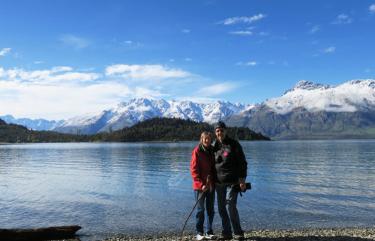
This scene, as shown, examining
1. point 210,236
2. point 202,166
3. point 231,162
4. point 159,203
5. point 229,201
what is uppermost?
point 231,162

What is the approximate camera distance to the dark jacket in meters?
18.3

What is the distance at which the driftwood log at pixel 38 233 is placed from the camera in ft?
70.2

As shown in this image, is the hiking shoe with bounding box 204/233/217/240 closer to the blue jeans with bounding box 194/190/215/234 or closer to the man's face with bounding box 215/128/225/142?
the blue jeans with bounding box 194/190/215/234

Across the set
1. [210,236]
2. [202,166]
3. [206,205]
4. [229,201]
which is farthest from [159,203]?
[202,166]

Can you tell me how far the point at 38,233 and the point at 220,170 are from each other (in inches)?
421

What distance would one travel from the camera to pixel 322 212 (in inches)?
1313

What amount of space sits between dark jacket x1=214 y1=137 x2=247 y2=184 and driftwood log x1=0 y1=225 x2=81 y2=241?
1032cm

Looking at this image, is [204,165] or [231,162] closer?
[231,162]

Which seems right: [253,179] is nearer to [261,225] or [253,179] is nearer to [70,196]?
[70,196]

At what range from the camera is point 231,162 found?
1834cm

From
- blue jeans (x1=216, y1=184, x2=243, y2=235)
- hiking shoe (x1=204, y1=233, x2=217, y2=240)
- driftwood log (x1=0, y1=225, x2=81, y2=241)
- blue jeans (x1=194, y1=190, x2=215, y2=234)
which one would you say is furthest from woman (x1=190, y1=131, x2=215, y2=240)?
driftwood log (x1=0, y1=225, x2=81, y2=241)

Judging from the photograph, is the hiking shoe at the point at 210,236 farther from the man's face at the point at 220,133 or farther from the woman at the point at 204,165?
the man's face at the point at 220,133

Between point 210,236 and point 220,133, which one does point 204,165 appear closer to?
point 220,133

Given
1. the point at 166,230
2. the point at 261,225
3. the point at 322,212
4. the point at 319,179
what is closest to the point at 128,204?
the point at 166,230
